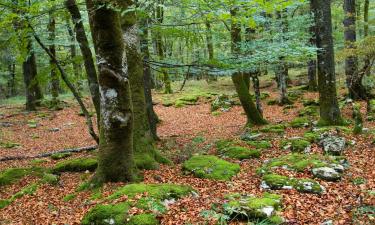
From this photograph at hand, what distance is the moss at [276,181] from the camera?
6.70m

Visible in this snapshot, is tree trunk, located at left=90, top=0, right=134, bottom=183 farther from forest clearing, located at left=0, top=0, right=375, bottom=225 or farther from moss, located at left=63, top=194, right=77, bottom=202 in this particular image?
moss, located at left=63, top=194, right=77, bottom=202

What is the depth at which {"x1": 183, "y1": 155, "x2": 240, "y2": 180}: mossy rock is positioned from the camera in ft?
24.9

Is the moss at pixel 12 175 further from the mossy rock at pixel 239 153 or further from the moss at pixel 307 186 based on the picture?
the moss at pixel 307 186

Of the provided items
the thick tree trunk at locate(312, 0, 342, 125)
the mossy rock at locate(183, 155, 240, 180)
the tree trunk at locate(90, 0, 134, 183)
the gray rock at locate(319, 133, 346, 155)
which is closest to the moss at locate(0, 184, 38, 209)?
the tree trunk at locate(90, 0, 134, 183)

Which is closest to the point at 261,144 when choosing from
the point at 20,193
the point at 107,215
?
the point at 107,215

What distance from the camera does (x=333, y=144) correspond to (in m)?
8.87

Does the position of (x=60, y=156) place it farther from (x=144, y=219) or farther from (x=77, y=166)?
(x=144, y=219)

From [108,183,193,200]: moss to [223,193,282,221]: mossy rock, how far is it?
3.21ft

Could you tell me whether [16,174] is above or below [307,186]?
above

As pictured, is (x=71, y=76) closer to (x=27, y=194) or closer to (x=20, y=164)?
(x=20, y=164)

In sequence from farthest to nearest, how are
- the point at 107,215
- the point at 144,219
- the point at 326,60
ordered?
the point at 326,60, the point at 107,215, the point at 144,219

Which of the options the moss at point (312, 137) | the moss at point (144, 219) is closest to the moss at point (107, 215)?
the moss at point (144, 219)

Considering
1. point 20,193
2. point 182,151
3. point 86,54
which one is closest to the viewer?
point 20,193

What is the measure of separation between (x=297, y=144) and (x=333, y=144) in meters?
0.98
